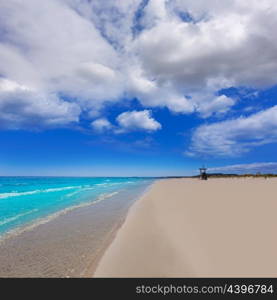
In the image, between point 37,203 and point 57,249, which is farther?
point 37,203

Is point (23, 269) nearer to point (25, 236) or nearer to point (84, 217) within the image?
point (25, 236)

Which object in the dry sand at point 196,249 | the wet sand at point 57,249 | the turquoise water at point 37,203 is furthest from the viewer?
the turquoise water at point 37,203

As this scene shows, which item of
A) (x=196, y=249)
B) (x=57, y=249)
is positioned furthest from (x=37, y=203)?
(x=196, y=249)

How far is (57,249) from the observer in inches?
331

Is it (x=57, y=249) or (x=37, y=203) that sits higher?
(x=37, y=203)

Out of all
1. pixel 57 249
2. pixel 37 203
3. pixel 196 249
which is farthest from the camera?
pixel 37 203

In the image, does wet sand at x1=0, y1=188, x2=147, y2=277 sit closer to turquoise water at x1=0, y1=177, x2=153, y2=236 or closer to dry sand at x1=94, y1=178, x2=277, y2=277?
dry sand at x1=94, y1=178, x2=277, y2=277

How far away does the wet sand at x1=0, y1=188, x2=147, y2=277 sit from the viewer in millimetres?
6496

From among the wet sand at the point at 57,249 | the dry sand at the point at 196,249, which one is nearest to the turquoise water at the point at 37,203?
the wet sand at the point at 57,249

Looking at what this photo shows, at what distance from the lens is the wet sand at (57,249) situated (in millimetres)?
6496

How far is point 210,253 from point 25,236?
7.98 m

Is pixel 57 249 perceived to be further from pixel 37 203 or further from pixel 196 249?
pixel 37 203

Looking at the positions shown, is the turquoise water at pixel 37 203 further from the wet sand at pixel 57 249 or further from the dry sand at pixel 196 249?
the dry sand at pixel 196 249
